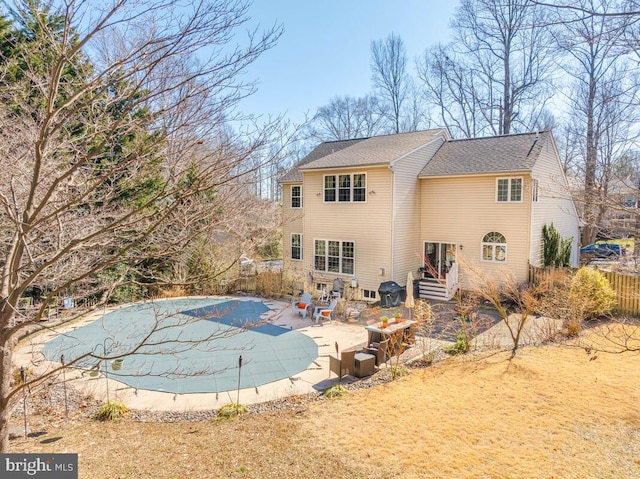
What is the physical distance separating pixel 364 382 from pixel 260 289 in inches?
420

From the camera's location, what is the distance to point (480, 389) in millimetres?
8008

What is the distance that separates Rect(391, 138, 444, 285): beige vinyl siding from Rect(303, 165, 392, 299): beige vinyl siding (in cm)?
37

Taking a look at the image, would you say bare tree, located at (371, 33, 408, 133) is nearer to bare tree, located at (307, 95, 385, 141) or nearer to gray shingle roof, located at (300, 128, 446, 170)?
bare tree, located at (307, 95, 385, 141)

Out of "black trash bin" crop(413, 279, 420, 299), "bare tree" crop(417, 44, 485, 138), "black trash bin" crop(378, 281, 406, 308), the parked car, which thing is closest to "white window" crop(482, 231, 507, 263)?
"black trash bin" crop(413, 279, 420, 299)

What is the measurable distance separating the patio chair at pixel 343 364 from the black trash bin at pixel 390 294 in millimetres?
6810

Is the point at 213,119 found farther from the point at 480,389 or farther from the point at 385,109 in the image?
the point at 385,109

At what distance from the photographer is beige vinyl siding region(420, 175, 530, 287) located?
15562mm

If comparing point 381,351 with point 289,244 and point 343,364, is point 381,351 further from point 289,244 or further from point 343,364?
point 289,244

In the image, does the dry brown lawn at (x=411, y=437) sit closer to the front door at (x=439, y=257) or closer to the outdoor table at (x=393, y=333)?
the outdoor table at (x=393, y=333)

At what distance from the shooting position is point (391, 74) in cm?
3488

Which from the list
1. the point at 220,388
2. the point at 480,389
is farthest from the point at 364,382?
the point at 220,388

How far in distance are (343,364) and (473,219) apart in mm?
10433

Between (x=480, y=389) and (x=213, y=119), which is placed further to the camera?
(x=480, y=389)

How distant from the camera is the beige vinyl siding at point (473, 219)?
15562 millimetres
